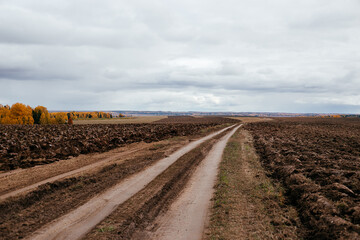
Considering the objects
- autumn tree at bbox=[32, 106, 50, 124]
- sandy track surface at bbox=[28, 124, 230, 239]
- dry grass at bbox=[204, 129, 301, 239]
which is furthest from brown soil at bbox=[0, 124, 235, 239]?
autumn tree at bbox=[32, 106, 50, 124]

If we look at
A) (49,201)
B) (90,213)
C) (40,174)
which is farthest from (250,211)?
(40,174)

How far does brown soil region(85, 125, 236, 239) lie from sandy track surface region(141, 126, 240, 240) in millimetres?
364

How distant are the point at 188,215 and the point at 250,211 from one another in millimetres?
2472

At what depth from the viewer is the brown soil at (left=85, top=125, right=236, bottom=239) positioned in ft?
23.7

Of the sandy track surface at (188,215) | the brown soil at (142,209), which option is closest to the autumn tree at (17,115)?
the brown soil at (142,209)

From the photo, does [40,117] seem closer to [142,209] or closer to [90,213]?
[90,213]

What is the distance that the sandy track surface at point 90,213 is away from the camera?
711 centimetres

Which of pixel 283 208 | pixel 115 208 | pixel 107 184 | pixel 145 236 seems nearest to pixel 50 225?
pixel 115 208

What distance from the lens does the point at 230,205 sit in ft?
31.4

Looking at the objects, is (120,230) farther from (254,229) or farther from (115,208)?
(254,229)

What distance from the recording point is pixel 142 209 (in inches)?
352

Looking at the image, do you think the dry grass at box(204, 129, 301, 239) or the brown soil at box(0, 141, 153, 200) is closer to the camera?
the dry grass at box(204, 129, 301, 239)

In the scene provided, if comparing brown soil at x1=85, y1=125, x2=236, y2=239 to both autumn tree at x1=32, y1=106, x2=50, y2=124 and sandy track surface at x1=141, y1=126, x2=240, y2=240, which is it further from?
autumn tree at x1=32, y1=106, x2=50, y2=124

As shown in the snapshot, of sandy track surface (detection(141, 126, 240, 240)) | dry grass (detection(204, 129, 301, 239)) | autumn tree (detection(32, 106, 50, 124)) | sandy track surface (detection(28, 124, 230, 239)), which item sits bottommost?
sandy track surface (detection(141, 126, 240, 240))
